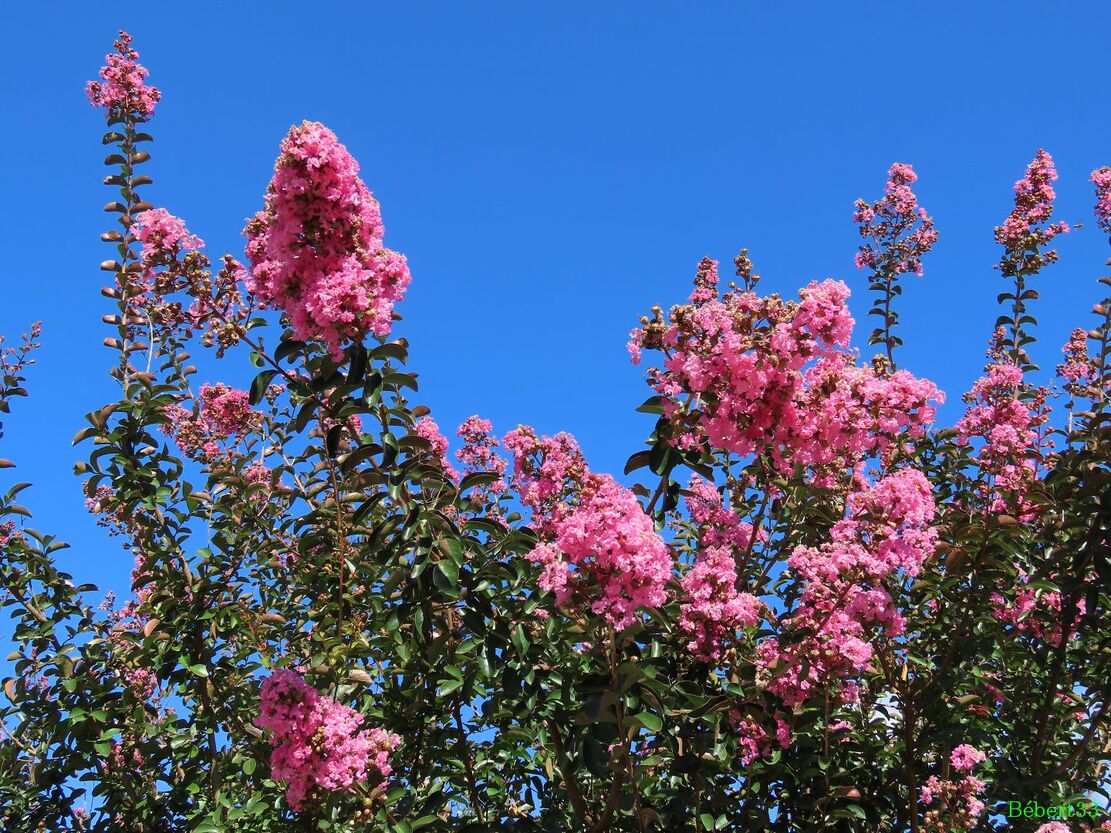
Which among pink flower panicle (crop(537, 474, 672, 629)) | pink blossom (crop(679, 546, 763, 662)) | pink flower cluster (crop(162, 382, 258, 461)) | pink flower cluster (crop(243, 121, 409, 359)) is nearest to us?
pink flower panicle (crop(537, 474, 672, 629))

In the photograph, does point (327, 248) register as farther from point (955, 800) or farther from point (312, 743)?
point (955, 800)

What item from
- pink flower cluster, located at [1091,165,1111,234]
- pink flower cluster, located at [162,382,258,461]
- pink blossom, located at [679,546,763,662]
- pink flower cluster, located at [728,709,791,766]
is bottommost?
pink flower cluster, located at [728,709,791,766]

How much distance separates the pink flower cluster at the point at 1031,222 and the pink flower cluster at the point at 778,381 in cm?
289

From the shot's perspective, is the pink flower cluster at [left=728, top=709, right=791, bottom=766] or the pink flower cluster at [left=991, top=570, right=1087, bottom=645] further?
the pink flower cluster at [left=991, top=570, right=1087, bottom=645]

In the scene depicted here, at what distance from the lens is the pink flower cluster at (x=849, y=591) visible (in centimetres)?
363

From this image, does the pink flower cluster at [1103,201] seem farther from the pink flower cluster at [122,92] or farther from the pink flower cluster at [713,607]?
the pink flower cluster at [122,92]

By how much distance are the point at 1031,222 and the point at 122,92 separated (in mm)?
5761

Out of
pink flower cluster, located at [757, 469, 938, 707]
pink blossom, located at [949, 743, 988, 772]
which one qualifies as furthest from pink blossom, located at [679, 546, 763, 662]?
pink blossom, located at [949, 743, 988, 772]

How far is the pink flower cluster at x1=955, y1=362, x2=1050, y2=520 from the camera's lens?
14.7ft

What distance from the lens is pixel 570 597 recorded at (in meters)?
3.26

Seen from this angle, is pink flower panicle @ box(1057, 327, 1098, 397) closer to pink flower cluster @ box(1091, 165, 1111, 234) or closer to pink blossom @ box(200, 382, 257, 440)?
pink flower cluster @ box(1091, 165, 1111, 234)

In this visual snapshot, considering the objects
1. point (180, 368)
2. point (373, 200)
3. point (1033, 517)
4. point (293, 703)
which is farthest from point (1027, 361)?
point (180, 368)

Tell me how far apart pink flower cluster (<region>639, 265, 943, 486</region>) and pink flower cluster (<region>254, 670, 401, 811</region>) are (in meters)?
1.75

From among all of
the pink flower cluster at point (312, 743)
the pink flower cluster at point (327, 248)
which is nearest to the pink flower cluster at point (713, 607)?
the pink flower cluster at point (312, 743)
